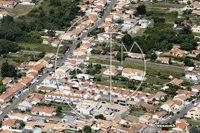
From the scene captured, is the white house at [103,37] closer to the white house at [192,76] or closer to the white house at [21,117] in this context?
the white house at [192,76]

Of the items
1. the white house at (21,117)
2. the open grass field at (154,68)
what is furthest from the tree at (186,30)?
the white house at (21,117)

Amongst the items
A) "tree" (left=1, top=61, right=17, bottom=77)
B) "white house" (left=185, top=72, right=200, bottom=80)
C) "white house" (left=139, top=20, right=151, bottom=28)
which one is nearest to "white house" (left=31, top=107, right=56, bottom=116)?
"tree" (left=1, top=61, right=17, bottom=77)

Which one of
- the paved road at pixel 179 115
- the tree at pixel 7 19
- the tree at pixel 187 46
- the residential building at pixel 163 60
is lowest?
the paved road at pixel 179 115

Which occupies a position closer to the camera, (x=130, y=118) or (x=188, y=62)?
(x=130, y=118)

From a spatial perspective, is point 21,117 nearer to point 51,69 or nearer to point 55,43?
point 51,69

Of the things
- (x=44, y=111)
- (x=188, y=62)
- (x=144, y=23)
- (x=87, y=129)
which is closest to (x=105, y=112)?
(x=87, y=129)

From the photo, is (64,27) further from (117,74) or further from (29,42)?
(117,74)

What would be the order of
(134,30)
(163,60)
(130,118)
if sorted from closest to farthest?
(130,118), (163,60), (134,30)

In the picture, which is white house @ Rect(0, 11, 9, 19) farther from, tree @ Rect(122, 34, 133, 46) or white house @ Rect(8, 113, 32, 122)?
white house @ Rect(8, 113, 32, 122)

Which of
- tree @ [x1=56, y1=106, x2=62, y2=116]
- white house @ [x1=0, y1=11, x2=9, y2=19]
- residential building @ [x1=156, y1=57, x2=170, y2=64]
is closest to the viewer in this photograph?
tree @ [x1=56, y1=106, x2=62, y2=116]
